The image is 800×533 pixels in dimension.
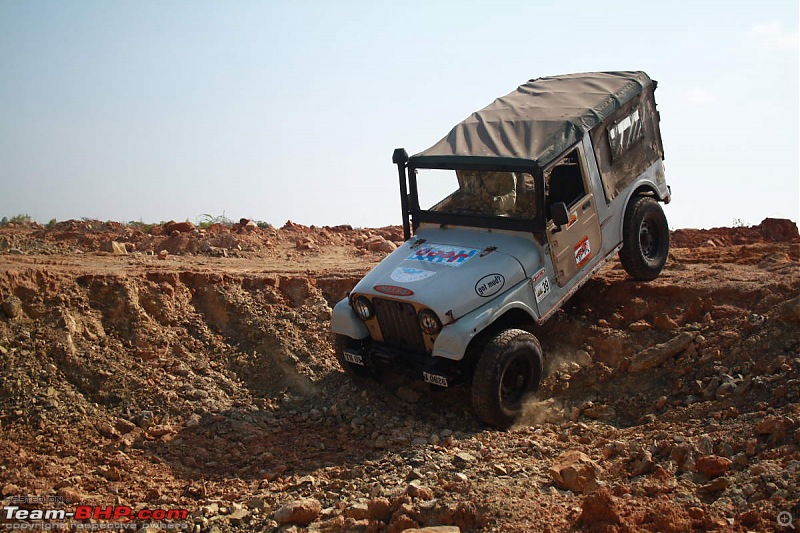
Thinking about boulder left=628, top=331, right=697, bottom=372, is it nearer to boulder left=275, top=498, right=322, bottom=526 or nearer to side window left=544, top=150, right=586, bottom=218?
side window left=544, top=150, right=586, bottom=218

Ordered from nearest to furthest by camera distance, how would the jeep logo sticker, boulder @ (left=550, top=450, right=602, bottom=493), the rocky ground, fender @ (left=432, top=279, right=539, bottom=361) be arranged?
the rocky ground < boulder @ (left=550, top=450, right=602, bottom=493) < fender @ (left=432, top=279, right=539, bottom=361) < the jeep logo sticker

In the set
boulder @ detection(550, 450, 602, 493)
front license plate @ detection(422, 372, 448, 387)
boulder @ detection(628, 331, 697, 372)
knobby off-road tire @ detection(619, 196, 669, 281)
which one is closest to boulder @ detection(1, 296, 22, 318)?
front license plate @ detection(422, 372, 448, 387)

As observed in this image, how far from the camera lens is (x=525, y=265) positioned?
7.07m

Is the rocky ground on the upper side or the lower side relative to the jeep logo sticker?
lower

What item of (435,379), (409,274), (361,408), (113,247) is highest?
(113,247)

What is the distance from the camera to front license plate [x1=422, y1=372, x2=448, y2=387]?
21.7 ft

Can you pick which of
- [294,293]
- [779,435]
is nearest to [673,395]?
[779,435]

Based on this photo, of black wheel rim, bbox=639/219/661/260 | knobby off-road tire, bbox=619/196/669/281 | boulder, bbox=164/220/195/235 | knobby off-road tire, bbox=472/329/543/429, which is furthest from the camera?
boulder, bbox=164/220/195/235

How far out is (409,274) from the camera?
23.1 feet

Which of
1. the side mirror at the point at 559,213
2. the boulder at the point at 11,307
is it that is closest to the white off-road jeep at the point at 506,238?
the side mirror at the point at 559,213

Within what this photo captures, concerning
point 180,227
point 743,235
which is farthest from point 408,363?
point 743,235

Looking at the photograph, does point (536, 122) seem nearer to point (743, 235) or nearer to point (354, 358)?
point (354, 358)

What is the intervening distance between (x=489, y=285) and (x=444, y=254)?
1.98ft

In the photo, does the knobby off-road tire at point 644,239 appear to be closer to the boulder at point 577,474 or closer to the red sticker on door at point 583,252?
the red sticker on door at point 583,252
